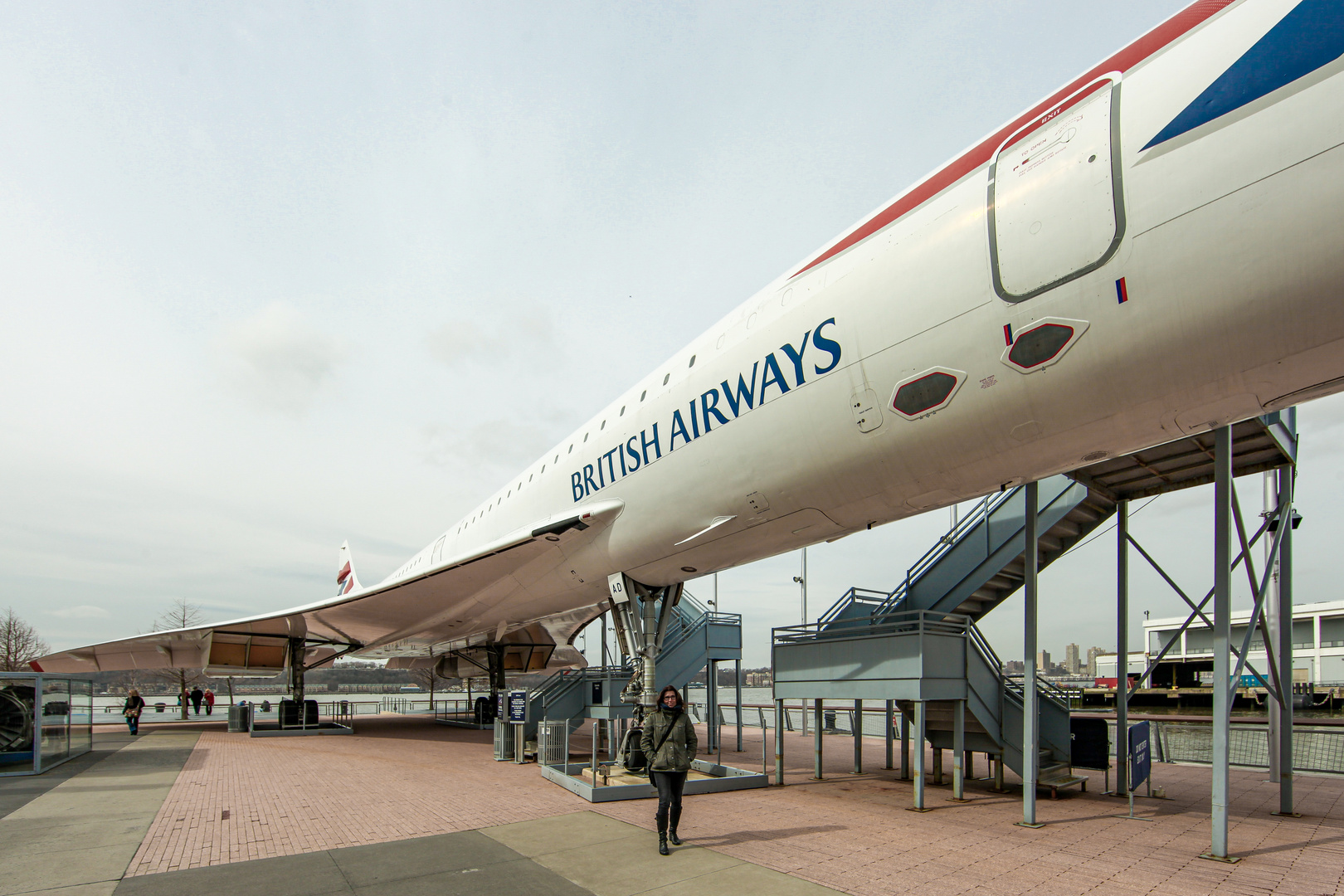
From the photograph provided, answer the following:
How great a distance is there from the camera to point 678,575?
10445mm

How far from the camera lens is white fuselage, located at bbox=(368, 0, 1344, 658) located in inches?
162

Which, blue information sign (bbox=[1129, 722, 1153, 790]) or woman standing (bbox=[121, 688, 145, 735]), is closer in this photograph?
blue information sign (bbox=[1129, 722, 1153, 790])

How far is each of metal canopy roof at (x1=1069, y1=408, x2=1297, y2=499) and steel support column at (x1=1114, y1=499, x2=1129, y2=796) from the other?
1.17ft

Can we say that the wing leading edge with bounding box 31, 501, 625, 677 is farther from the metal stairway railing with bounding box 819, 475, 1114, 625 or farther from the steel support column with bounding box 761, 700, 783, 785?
the metal stairway railing with bounding box 819, 475, 1114, 625

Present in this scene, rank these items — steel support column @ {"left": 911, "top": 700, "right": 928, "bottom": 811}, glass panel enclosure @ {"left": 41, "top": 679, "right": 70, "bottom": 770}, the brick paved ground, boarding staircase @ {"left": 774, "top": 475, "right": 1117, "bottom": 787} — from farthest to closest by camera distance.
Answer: glass panel enclosure @ {"left": 41, "top": 679, "right": 70, "bottom": 770} < boarding staircase @ {"left": 774, "top": 475, "right": 1117, "bottom": 787} < steel support column @ {"left": 911, "top": 700, "right": 928, "bottom": 811} < the brick paved ground

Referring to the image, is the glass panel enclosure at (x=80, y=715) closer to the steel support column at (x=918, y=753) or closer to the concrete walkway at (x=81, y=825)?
the concrete walkway at (x=81, y=825)

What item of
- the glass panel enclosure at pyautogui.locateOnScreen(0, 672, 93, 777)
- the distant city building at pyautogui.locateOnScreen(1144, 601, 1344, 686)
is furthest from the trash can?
the distant city building at pyautogui.locateOnScreen(1144, 601, 1344, 686)

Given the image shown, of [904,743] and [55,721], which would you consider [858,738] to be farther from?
[55,721]

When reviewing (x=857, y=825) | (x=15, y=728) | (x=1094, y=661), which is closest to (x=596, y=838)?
(x=857, y=825)

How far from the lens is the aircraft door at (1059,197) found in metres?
4.73

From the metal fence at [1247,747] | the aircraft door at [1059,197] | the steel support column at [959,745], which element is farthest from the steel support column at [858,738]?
the aircraft door at [1059,197]

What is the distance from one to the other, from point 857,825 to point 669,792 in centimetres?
248

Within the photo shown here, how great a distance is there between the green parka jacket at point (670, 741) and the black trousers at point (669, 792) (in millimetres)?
71

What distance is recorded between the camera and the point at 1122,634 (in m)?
9.51
